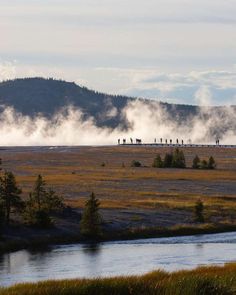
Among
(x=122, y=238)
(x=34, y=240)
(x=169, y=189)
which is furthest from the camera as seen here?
(x=169, y=189)

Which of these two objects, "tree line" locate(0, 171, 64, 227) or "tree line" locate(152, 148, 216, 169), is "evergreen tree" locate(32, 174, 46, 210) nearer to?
"tree line" locate(0, 171, 64, 227)

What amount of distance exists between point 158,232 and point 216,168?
96536 millimetres

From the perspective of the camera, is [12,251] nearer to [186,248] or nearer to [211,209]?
[186,248]

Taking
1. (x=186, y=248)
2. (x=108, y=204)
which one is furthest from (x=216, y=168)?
(x=186, y=248)

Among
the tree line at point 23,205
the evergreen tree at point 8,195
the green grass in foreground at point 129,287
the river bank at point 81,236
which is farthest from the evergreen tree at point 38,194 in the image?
the green grass in foreground at point 129,287

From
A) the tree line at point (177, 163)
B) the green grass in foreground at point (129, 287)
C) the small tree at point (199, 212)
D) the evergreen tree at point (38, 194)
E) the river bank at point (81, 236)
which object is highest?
the tree line at point (177, 163)

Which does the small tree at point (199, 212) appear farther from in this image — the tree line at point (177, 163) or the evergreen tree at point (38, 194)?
the tree line at point (177, 163)

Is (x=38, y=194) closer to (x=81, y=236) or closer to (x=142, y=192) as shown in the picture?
(x=81, y=236)

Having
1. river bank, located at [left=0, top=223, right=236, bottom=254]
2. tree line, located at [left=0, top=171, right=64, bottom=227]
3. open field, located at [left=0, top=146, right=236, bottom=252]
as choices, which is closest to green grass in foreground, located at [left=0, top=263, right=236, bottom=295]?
river bank, located at [left=0, top=223, right=236, bottom=254]

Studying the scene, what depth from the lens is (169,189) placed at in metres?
117

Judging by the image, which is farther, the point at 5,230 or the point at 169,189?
the point at 169,189

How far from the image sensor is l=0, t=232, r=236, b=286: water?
52719 mm

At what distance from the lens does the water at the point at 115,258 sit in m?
52.7

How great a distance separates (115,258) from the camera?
199 feet
